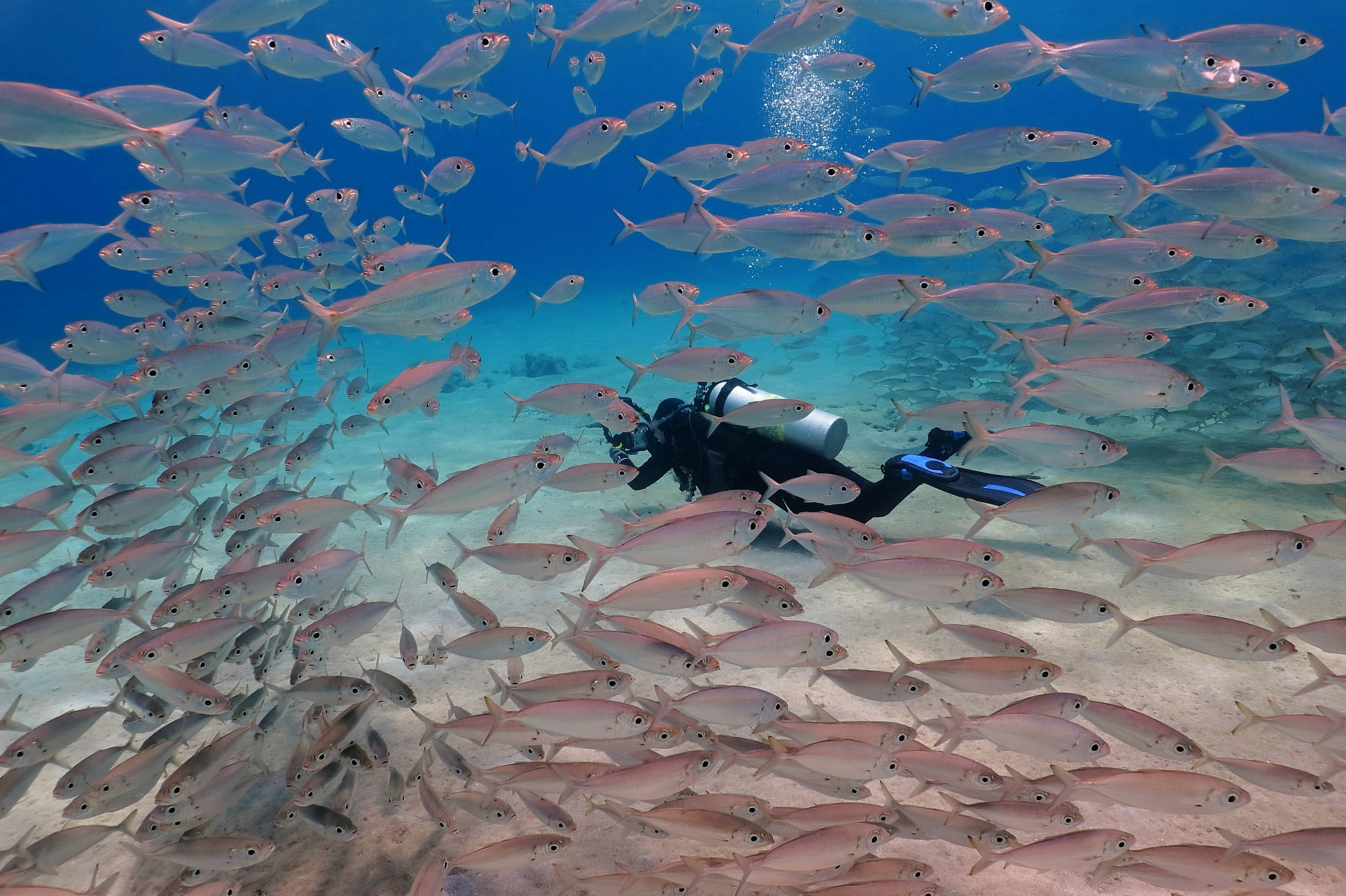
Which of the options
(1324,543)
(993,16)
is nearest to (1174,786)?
(1324,543)

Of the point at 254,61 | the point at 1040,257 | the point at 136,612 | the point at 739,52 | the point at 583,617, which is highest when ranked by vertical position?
the point at 254,61

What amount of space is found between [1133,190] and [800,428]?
9.32 feet

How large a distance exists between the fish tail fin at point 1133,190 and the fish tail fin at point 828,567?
2905 mm

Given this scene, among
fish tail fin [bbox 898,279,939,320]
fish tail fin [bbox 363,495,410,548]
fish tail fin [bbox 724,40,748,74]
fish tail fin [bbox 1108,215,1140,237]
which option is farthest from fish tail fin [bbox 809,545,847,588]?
fish tail fin [bbox 724,40,748,74]

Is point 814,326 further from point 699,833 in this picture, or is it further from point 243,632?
point 243,632

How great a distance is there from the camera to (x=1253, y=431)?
8289mm

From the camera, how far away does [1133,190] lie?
385 centimetres

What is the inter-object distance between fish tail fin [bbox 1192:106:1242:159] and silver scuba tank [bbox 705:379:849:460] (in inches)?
113

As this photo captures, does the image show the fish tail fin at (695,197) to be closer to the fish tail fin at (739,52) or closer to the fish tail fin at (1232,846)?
the fish tail fin at (739,52)

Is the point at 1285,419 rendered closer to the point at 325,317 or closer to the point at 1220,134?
the point at 1220,134

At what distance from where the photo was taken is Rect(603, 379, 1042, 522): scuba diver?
5.51 m

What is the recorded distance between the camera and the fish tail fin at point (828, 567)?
2850 mm

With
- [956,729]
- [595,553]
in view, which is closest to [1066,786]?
[956,729]

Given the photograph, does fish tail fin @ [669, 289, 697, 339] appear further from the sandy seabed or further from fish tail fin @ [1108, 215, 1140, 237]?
fish tail fin @ [1108, 215, 1140, 237]
